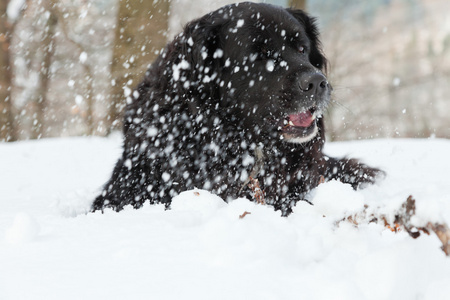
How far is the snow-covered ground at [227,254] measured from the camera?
1.27 metres

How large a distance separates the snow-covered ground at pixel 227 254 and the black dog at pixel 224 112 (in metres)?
1.26

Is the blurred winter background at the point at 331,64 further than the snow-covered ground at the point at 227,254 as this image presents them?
Yes

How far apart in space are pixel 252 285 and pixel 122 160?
7.84ft

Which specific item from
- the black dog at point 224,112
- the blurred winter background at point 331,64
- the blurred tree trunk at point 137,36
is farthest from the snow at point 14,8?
the black dog at point 224,112

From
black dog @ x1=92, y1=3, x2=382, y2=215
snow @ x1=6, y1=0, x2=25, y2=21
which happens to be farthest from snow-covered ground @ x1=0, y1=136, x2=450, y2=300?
snow @ x1=6, y1=0, x2=25, y2=21

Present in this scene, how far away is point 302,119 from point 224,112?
1.97ft

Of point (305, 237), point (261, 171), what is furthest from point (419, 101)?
point (305, 237)

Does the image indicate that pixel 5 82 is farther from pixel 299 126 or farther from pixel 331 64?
pixel 299 126

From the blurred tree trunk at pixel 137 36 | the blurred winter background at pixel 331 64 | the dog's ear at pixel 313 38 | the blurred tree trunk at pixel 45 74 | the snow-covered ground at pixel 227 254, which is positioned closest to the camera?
the snow-covered ground at pixel 227 254

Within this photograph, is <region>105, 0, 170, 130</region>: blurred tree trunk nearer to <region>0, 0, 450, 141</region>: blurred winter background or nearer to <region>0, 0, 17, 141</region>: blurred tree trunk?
<region>0, 0, 450, 141</region>: blurred winter background

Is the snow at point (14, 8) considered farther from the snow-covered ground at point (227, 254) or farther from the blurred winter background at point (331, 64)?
the snow-covered ground at point (227, 254)

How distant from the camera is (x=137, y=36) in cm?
761

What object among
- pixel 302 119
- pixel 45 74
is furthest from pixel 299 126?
pixel 45 74

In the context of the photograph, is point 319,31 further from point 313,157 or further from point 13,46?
point 13,46
